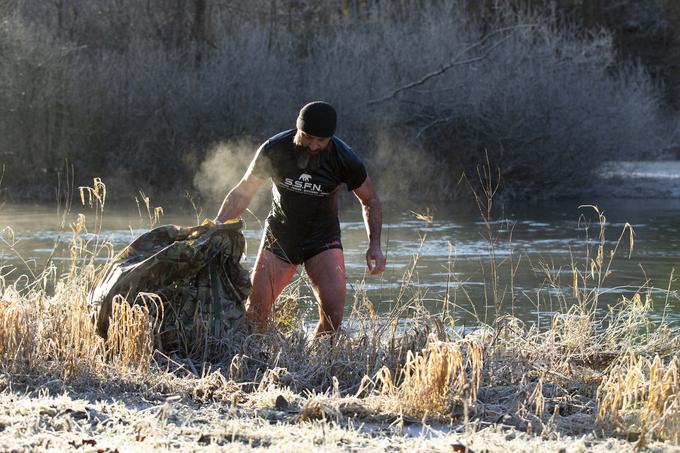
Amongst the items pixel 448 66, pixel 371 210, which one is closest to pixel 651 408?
pixel 371 210

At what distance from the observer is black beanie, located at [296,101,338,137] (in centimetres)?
746

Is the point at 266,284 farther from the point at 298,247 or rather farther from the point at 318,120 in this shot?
the point at 318,120

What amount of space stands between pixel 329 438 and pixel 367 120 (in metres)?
28.6

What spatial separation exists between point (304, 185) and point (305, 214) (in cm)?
24

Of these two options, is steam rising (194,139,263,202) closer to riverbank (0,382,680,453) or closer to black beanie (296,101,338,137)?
black beanie (296,101,338,137)

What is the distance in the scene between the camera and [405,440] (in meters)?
5.35

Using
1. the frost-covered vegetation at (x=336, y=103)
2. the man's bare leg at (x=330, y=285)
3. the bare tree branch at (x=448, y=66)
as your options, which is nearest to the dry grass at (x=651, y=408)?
the man's bare leg at (x=330, y=285)

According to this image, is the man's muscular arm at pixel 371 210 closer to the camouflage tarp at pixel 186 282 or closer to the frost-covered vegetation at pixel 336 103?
the camouflage tarp at pixel 186 282

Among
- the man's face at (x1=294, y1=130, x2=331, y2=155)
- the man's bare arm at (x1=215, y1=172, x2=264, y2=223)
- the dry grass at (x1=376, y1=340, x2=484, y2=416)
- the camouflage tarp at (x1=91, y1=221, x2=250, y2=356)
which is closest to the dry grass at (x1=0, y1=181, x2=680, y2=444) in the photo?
the dry grass at (x1=376, y1=340, x2=484, y2=416)

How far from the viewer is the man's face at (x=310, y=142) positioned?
7.63m

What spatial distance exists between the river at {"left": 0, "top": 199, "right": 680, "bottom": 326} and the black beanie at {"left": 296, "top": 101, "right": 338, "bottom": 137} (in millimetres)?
1477

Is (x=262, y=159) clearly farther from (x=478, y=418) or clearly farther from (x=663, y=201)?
(x=663, y=201)

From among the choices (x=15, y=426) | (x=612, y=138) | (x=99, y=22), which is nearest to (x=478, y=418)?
(x=15, y=426)

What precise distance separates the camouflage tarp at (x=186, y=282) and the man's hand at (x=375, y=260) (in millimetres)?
884
